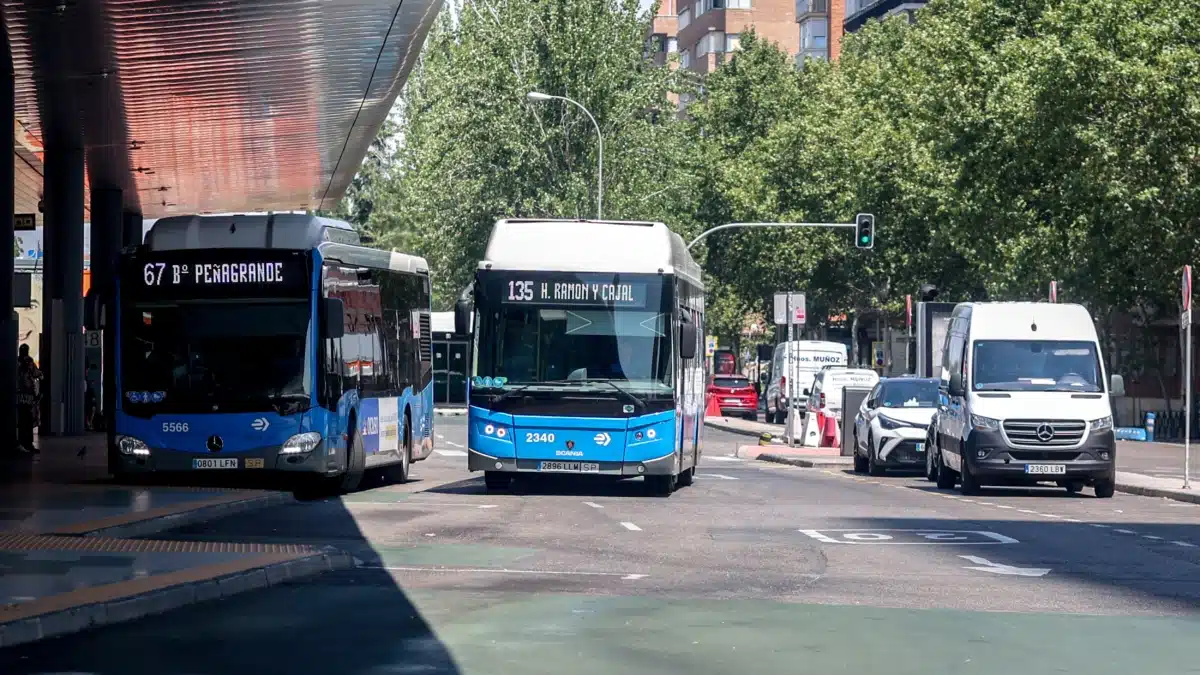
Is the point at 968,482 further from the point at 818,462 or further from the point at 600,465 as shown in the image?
the point at 818,462

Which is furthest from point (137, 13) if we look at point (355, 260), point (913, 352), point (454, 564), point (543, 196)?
point (913, 352)

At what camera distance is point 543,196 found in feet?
220

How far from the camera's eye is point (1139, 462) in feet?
126

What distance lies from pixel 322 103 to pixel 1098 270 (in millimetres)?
23474

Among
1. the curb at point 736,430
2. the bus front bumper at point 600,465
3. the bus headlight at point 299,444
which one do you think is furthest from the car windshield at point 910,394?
the curb at point 736,430

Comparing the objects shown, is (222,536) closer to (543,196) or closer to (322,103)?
(322,103)

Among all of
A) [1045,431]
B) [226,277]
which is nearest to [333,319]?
[226,277]

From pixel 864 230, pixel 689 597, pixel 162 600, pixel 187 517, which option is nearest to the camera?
pixel 162 600

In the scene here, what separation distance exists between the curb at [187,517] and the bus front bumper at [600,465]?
7.88 ft

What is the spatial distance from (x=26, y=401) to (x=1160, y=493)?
62.8 ft

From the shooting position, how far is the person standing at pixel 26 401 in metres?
34.4

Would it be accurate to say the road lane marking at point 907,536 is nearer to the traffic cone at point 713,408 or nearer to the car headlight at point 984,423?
the car headlight at point 984,423

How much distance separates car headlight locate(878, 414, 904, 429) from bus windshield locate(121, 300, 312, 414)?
41.9ft

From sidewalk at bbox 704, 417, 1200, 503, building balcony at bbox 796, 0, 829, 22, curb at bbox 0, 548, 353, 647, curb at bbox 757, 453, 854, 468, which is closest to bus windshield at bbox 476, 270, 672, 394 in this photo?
sidewalk at bbox 704, 417, 1200, 503
